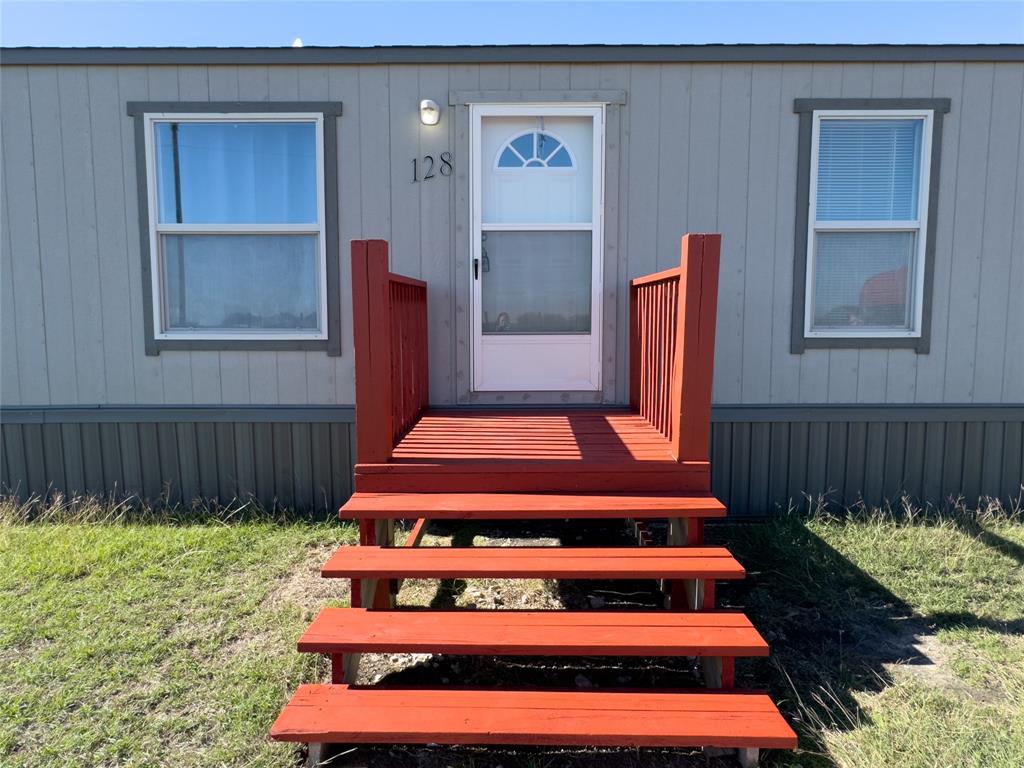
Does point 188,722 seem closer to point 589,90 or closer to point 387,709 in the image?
point 387,709

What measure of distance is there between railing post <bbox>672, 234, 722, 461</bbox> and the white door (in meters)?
1.40

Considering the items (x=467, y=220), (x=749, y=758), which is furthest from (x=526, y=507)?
(x=467, y=220)

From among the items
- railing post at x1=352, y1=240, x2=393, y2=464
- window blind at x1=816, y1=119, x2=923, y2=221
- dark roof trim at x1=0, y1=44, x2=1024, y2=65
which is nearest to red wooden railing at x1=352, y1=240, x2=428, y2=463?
railing post at x1=352, y1=240, x2=393, y2=464

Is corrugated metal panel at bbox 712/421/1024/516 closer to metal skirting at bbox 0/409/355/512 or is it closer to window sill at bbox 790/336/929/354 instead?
window sill at bbox 790/336/929/354

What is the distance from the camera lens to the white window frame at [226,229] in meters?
3.91

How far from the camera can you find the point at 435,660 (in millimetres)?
2604

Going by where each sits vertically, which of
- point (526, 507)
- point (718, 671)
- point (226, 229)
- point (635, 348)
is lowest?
point (718, 671)

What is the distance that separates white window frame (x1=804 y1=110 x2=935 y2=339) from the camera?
12.8ft

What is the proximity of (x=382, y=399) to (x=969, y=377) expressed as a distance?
3.68 m

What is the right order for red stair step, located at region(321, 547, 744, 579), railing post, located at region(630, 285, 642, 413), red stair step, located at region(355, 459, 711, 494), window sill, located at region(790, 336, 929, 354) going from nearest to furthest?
1. red stair step, located at region(321, 547, 744, 579)
2. red stair step, located at region(355, 459, 711, 494)
3. railing post, located at region(630, 285, 642, 413)
4. window sill, located at region(790, 336, 929, 354)

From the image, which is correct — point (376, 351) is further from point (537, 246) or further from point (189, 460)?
point (189, 460)

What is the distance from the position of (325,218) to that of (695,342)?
2.47 meters

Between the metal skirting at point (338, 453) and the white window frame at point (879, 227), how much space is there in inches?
18.6

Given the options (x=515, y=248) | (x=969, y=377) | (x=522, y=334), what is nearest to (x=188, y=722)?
(x=522, y=334)
